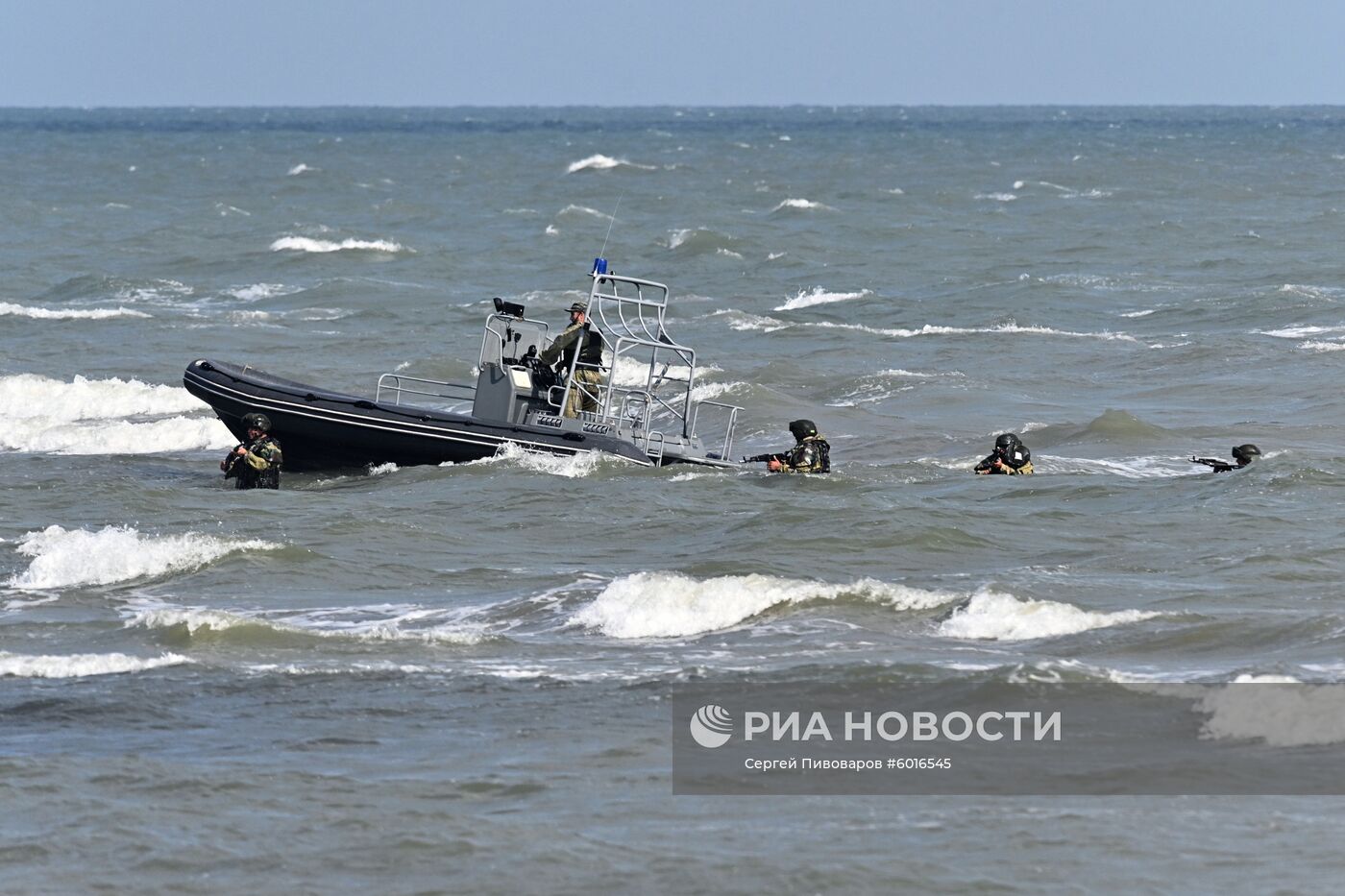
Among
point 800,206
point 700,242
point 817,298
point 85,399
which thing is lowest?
point 85,399

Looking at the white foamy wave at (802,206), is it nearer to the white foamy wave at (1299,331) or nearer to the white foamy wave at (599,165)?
the white foamy wave at (599,165)

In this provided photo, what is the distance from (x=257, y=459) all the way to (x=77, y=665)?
6.46 metres

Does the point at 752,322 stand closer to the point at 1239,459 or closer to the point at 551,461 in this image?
the point at 551,461

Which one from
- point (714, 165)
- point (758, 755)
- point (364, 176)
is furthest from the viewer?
point (714, 165)

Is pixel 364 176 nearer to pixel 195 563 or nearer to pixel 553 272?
pixel 553 272

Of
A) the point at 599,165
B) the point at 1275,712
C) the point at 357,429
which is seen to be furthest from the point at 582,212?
the point at 1275,712

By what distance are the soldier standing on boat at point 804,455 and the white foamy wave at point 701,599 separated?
4487 millimetres

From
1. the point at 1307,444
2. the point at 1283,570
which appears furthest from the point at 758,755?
the point at 1307,444

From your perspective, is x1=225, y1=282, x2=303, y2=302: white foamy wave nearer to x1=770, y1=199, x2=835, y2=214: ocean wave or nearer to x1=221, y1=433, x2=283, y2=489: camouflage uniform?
x1=221, y1=433, x2=283, y2=489: camouflage uniform

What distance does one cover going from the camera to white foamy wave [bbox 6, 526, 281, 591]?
14.8 meters

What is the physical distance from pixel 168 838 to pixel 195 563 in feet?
20.9

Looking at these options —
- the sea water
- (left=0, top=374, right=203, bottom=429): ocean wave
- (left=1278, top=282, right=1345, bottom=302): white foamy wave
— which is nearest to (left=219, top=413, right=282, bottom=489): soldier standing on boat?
the sea water

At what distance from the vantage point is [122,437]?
907 inches

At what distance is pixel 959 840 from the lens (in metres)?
8.95
